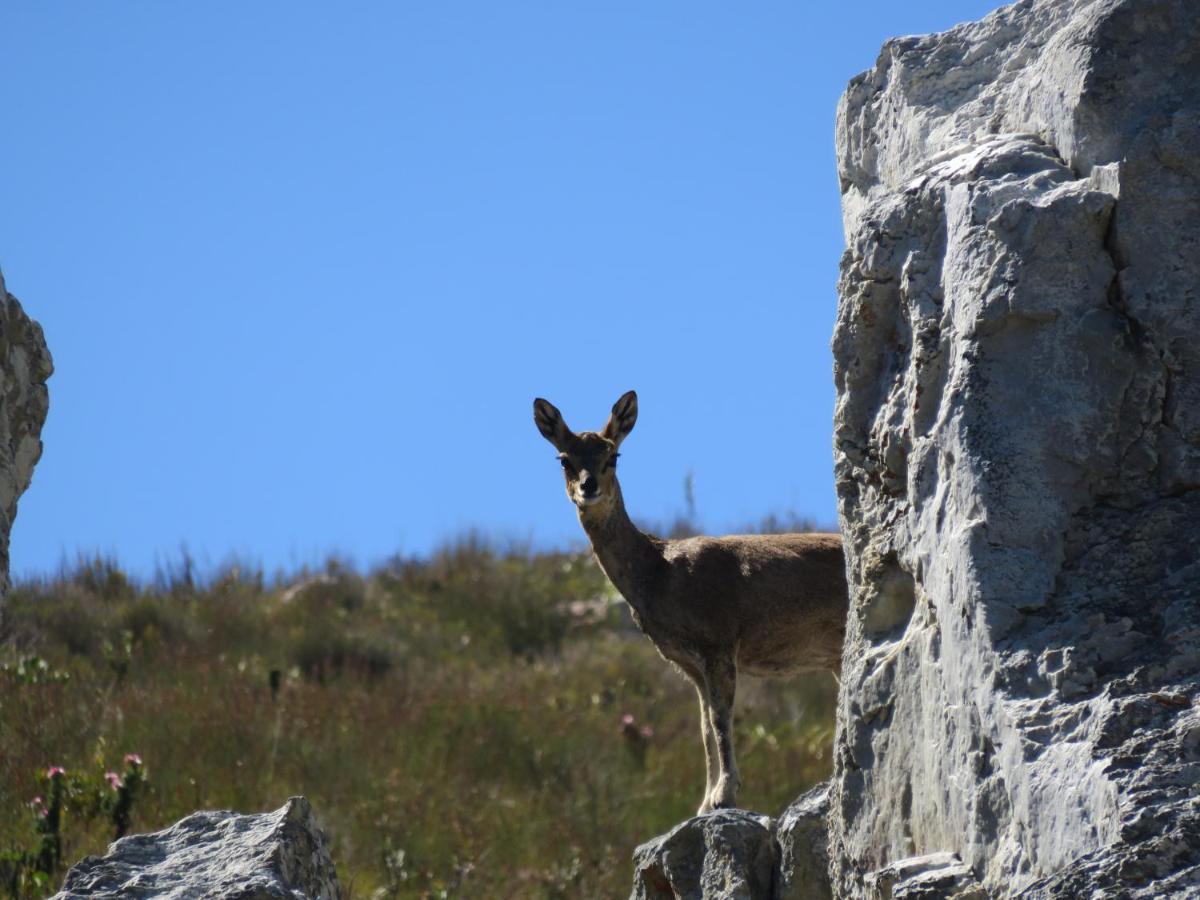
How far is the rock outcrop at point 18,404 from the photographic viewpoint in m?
8.61

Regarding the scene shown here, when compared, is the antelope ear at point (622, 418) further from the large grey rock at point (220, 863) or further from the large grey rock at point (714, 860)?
the large grey rock at point (220, 863)

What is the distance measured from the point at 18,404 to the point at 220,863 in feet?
9.39

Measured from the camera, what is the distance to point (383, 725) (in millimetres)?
18344

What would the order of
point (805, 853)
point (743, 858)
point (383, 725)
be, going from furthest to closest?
point (383, 725)
point (743, 858)
point (805, 853)

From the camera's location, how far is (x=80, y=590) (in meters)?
24.0

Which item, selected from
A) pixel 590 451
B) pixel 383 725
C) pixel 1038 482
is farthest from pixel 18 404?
pixel 383 725

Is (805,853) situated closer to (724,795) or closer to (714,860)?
(714,860)

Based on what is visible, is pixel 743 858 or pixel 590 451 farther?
pixel 590 451

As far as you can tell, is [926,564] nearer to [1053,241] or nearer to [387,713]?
[1053,241]

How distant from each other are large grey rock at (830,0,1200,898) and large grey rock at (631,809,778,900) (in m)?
0.88

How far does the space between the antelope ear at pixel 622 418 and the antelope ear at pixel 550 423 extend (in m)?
0.39

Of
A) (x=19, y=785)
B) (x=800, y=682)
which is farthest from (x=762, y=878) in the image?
(x=800, y=682)

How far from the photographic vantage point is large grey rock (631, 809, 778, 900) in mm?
7883

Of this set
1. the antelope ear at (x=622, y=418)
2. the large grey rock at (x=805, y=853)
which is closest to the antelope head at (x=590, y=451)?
the antelope ear at (x=622, y=418)
